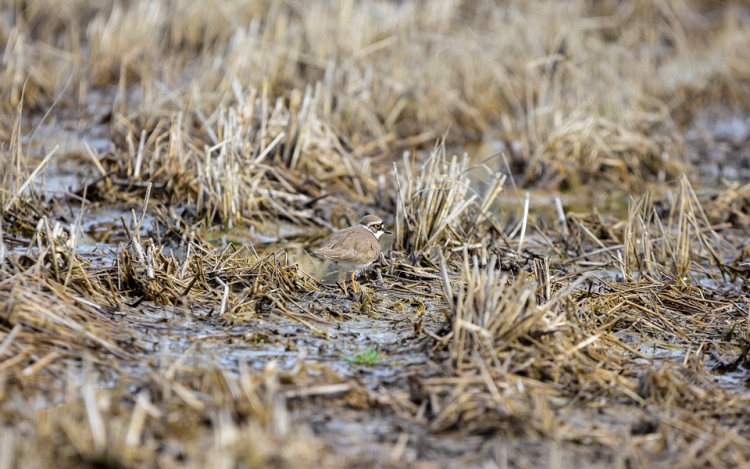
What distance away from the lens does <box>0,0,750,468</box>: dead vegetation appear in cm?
433

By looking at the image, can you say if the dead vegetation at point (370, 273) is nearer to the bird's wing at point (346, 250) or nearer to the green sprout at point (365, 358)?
the green sprout at point (365, 358)

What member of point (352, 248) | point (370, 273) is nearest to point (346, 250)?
point (352, 248)

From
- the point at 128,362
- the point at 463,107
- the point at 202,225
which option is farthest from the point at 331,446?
the point at 463,107

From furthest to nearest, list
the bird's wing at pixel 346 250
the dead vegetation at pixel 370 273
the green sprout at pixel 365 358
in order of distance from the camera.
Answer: the bird's wing at pixel 346 250 < the green sprout at pixel 365 358 < the dead vegetation at pixel 370 273

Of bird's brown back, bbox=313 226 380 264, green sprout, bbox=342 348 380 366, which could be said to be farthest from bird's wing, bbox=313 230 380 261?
green sprout, bbox=342 348 380 366

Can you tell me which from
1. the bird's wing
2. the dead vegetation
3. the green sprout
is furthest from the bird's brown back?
the green sprout

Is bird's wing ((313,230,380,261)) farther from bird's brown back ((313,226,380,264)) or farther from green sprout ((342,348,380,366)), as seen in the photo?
Result: green sprout ((342,348,380,366))

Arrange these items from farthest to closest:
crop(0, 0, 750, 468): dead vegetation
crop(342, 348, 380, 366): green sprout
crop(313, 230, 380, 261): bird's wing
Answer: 1. crop(313, 230, 380, 261): bird's wing
2. crop(342, 348, 380, 366): green sprout
3. crop(0, 0, 750, 468): dead vegetation

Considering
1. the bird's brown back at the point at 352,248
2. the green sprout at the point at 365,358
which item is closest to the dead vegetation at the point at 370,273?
the green sprout at the point at 365,358

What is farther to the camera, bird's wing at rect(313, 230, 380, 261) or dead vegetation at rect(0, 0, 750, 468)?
bird's wing at rect(313, 230, 380, 261)

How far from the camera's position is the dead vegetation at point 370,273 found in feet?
14.2

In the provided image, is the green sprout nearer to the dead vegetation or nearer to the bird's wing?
the dead vegetation

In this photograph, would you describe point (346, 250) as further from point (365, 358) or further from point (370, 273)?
point (365, 358)

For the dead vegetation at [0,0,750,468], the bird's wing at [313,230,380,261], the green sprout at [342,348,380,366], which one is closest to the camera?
the dead vegetation at [0,0,750,468]
